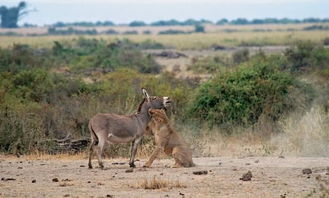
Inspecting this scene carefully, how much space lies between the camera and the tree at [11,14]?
159 metres

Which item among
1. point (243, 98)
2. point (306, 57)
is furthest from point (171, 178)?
point (306, 57)

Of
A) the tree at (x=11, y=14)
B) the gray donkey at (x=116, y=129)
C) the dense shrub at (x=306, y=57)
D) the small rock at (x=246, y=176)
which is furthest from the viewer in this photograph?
the tree at (x=11, y=14)

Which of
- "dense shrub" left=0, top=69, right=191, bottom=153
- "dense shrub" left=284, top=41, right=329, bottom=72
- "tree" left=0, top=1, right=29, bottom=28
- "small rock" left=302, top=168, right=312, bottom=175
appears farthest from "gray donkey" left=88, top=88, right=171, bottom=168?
"tree" left=0, top=1, right=29, bottom=28

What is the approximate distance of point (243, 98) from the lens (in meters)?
25.8

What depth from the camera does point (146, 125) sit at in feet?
57.5

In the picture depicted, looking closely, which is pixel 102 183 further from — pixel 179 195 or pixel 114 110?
pixel 114 110

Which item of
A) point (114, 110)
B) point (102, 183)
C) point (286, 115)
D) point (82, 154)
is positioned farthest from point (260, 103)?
point (102, 183)

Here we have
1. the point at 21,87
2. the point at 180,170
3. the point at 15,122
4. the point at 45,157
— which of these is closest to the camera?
the point at 180,170

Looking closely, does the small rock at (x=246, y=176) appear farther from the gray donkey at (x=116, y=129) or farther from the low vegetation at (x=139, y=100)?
the low vegetation at (x=139, y=100)

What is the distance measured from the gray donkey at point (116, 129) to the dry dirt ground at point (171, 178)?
43cm

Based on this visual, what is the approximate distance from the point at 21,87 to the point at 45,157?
970cm

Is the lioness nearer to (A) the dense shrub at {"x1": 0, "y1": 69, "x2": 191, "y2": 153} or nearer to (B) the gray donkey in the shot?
(B) the gray donkey

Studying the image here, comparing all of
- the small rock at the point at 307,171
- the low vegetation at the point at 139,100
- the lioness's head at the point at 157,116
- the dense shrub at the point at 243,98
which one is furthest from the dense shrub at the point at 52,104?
the small rock at the point at 307,171

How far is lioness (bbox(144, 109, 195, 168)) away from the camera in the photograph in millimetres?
16891
